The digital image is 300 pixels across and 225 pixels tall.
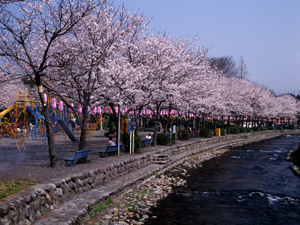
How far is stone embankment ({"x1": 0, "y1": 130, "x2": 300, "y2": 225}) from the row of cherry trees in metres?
2.71

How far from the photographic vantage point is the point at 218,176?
1781 cm

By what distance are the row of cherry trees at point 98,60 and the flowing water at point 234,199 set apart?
19.0ft

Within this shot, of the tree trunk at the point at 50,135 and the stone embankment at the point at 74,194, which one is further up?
the tree trunk at the point at 50,135

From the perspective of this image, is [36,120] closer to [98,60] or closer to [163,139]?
[163,139]

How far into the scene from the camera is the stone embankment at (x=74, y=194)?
6738mm

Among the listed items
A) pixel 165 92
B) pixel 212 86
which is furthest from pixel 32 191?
pixel 212 86

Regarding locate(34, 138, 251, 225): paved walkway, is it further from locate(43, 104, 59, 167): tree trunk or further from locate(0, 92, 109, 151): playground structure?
locate(0, 92, 109, 151): playground structure

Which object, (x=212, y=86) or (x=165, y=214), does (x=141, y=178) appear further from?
(x=212, y=86)

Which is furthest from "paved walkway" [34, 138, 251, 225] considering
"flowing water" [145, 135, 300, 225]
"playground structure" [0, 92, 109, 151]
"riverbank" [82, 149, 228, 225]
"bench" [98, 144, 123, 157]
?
"playground structure" [0, 92, 109, 151]

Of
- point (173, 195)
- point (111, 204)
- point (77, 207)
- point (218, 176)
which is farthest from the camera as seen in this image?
point (218, 176)

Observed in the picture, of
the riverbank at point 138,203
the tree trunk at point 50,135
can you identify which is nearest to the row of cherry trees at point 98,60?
the tree trunk at point 50,135

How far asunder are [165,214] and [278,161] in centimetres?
1758

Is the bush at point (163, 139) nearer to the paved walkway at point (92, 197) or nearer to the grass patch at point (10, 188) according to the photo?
the paved walkway at point (92, 197)

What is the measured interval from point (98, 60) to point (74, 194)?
23.9 ft
